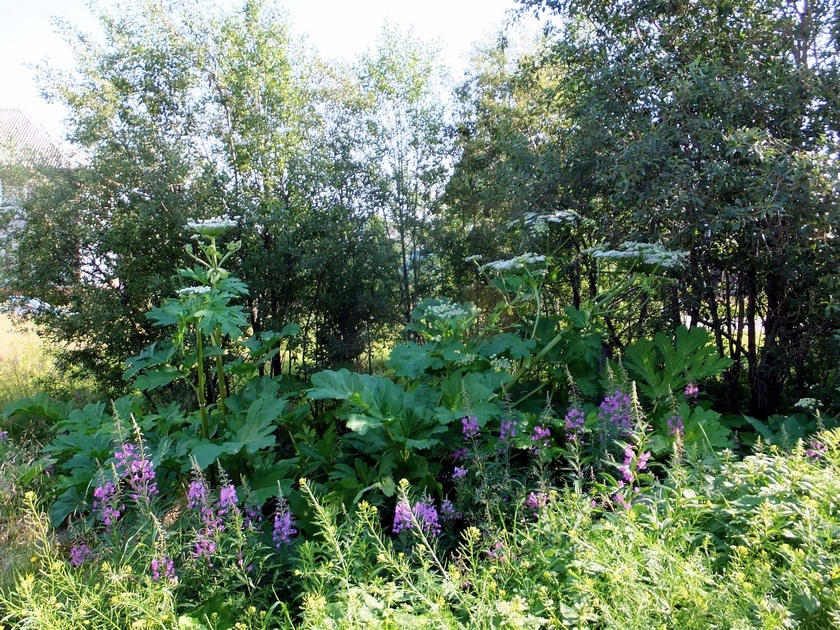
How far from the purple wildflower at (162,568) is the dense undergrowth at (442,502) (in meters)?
0.01

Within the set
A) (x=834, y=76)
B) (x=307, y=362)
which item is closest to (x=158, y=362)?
(x=307, y=362)

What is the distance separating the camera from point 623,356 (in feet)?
15.1

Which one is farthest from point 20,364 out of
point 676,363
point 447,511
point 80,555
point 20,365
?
point 676,363

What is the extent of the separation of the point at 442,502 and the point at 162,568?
4.10 feet

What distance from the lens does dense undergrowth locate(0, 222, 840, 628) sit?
1793 mm

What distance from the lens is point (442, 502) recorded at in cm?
272

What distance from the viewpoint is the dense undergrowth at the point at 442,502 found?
1793mm

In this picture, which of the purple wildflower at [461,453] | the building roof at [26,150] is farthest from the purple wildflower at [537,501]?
the building roof at [26,150]

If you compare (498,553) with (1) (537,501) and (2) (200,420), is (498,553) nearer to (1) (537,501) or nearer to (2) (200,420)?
(1) (537,501)

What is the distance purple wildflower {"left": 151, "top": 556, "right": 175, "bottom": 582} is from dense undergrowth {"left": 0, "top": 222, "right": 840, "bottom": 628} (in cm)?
1

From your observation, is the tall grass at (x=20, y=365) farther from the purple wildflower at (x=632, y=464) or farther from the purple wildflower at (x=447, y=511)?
the purple wildflower at (x=632, y=464)

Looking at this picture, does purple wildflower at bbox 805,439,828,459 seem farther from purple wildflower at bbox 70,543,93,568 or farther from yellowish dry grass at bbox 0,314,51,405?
yellowish dry grass at bbox 0,314,51,405

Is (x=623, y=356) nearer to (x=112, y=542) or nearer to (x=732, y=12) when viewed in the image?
(x=732, y=12)

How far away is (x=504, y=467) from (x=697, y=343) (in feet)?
5.70
